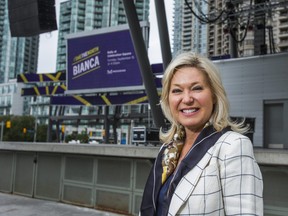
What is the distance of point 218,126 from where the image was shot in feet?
5.48

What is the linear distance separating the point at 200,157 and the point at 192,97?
1.06 ft

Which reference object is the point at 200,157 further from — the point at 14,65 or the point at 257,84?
the point at 14,65

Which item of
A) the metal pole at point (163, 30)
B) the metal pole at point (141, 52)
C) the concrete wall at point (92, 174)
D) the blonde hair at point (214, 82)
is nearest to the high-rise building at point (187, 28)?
the metal pole at point (163, 30)

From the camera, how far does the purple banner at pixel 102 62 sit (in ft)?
72.9

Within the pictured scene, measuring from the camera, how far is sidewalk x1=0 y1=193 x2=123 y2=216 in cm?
907

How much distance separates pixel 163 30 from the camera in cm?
1477

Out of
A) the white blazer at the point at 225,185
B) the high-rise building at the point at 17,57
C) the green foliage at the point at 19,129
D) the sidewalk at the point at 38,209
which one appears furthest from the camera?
the high-rise building at the point at 17,57

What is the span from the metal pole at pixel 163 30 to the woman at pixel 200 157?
12877mm

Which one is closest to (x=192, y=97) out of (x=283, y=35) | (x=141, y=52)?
(x=141, y=52)

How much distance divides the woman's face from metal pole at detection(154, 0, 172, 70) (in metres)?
13.0

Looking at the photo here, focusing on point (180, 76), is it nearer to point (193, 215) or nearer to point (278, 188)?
point (193, 215)

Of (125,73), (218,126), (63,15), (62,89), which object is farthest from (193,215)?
(63,15)

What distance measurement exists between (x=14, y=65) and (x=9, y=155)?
418ft

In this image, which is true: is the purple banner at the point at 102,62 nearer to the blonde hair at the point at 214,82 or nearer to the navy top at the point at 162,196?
the blonde hair at the point at 214,82
